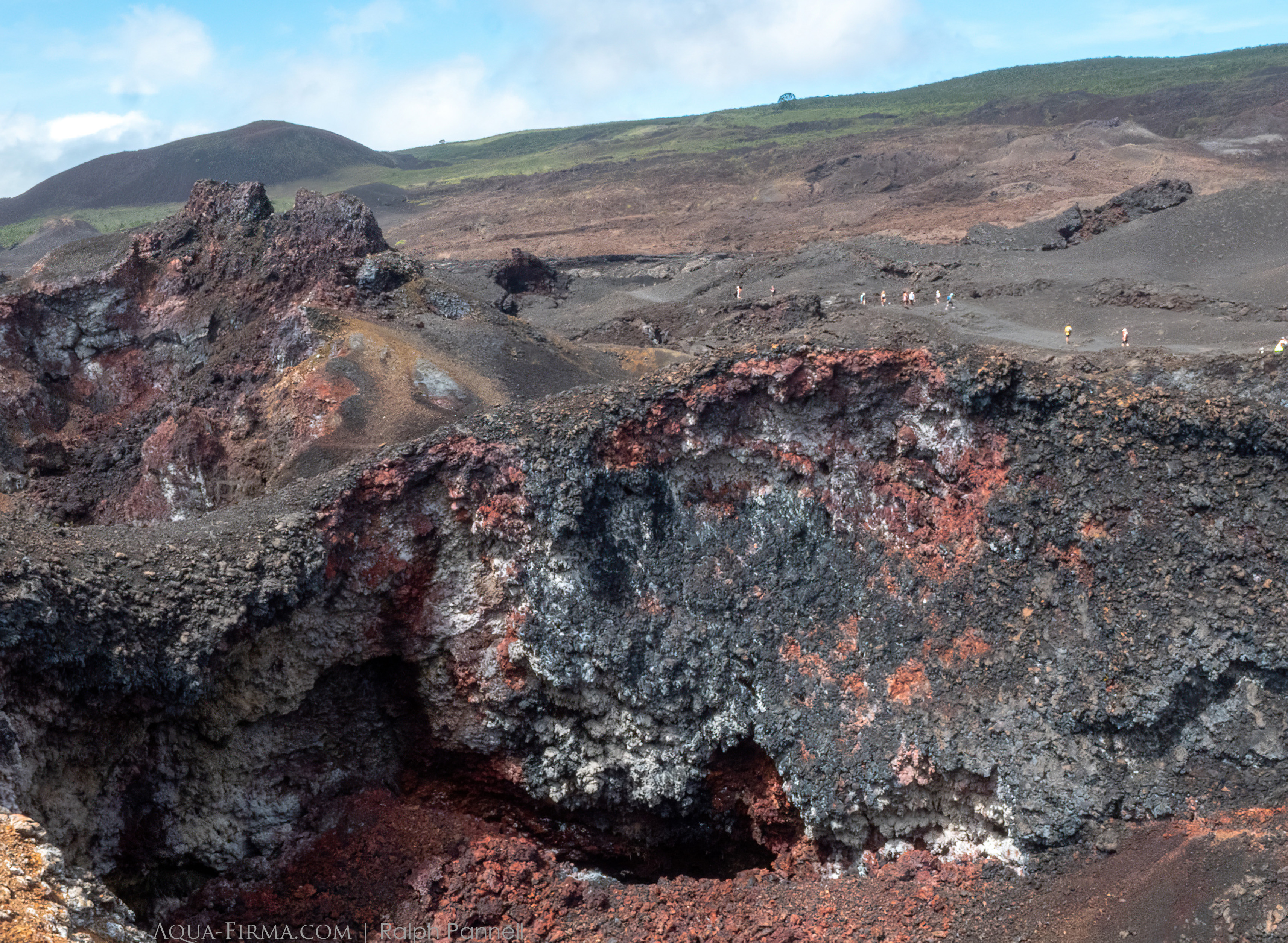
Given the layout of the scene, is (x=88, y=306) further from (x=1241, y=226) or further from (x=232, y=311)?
(x=1241, y=226)

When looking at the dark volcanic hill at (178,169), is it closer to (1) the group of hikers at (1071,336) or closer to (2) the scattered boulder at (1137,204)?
(2) the scattered boulder at (1137,204)

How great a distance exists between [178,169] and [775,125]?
6743 cm

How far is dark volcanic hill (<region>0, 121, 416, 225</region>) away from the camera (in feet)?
305

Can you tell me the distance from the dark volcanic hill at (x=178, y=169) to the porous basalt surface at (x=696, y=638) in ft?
299

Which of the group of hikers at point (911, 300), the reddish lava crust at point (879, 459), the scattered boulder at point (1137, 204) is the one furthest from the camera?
the scattered boulder at point (1137, 204)

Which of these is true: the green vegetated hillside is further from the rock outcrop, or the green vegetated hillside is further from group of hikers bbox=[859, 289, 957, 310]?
the rock outcrop

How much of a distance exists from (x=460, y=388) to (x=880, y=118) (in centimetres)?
9148

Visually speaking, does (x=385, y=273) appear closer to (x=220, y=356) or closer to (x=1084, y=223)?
(x=220, y=356)

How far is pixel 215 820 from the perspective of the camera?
10266mm

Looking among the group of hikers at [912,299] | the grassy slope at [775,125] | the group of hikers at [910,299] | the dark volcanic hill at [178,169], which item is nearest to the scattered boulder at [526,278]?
the group of hikers at [910,299]

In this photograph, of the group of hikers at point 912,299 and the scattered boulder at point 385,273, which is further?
the group of hikers at point 912,299

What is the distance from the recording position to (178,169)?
9688 cm

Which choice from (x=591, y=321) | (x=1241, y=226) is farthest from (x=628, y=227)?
(x=1241, y=226)

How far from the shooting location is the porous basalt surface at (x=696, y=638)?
978 cm
